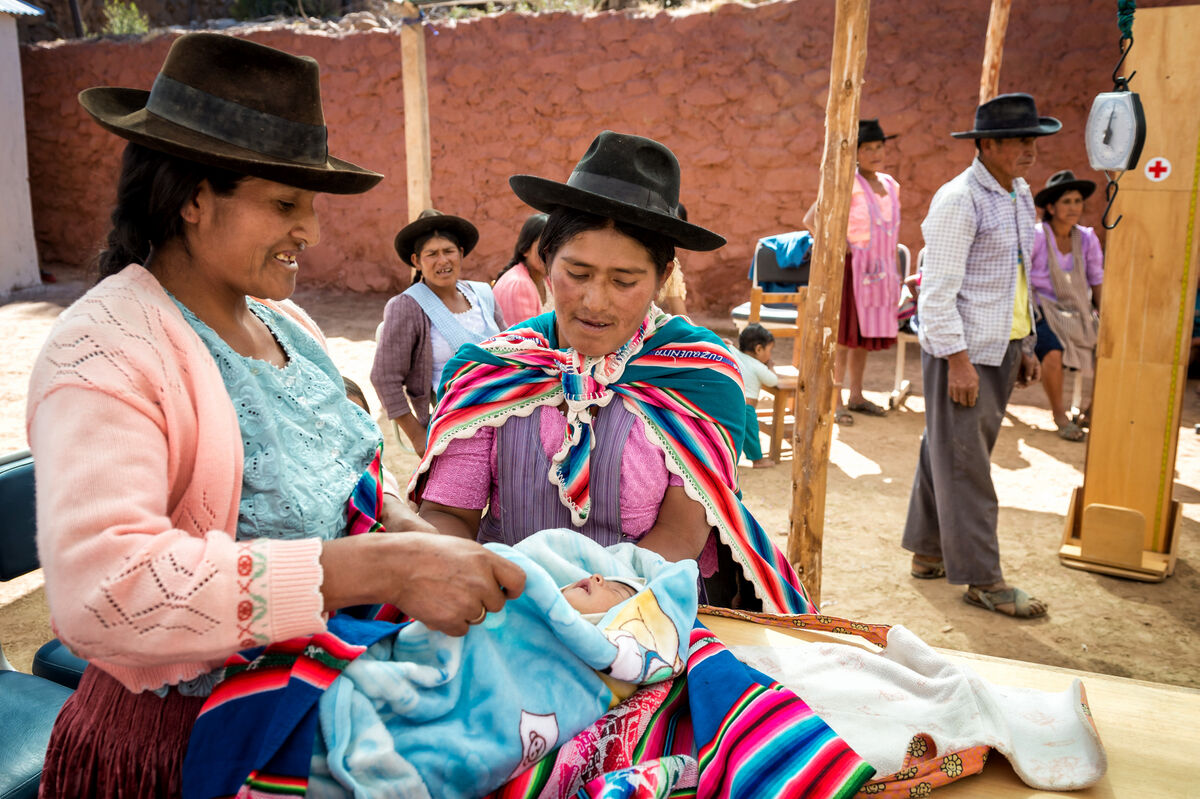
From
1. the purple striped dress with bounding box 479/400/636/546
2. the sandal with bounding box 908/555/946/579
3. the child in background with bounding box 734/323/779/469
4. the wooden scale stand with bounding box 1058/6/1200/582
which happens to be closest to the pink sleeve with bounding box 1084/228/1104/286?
the child in background with bounding box 734/323/779/469

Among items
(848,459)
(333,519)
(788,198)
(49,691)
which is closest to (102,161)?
(788,198)

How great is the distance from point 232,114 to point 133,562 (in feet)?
2.57

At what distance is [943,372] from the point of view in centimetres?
443

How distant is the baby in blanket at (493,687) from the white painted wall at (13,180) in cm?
1393

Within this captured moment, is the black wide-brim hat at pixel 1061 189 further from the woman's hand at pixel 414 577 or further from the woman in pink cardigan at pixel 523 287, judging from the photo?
the woman's hand at pixel 414 577

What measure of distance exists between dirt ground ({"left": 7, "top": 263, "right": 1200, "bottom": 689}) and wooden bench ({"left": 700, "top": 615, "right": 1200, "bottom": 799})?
223 centimetres

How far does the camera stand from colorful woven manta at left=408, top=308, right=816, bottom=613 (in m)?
2.37

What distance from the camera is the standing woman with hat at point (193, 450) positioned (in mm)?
1225

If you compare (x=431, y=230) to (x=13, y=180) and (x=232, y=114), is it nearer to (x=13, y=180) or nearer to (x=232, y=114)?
(x=232, y=114)

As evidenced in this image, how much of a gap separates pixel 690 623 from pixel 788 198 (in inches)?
349

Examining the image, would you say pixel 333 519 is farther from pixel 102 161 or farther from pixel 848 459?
pixel 102 161

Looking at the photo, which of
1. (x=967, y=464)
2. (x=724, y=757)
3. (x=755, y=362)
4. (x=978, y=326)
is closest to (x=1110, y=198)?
(x=978, y=326)

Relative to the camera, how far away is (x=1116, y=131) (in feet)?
13.5

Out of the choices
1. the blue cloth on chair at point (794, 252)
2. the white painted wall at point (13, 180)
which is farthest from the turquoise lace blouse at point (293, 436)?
the white painted wall at point (13, 180)
